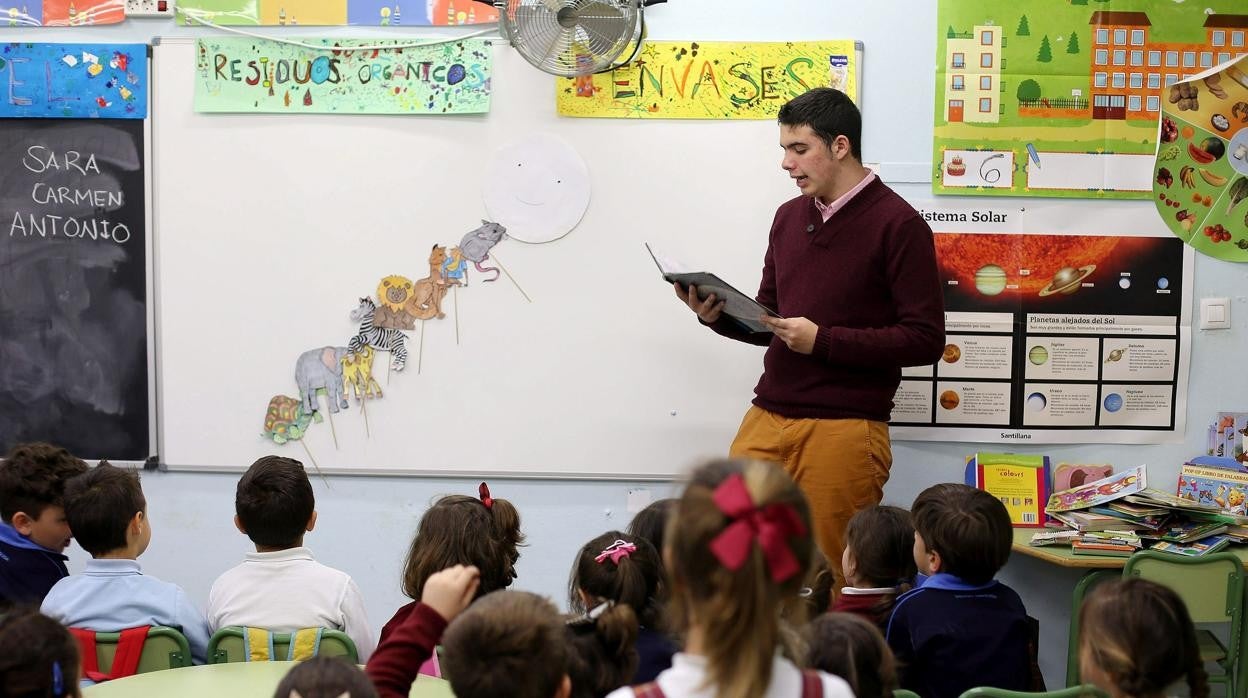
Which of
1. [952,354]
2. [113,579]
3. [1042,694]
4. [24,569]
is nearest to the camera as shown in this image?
[1042,694]

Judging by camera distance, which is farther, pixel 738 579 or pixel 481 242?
pixel 481 242

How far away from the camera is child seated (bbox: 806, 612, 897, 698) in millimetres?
1794

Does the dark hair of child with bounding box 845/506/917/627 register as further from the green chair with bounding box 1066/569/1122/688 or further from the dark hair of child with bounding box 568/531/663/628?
the green chair with bounding box 1066/569/1122/688

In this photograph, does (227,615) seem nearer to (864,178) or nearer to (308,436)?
(308,436)

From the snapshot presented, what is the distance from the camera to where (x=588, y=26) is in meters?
3.34

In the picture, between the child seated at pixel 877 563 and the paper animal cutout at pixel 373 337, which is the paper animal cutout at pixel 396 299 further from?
the child seated at pixel 877 563

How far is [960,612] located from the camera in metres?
2.38

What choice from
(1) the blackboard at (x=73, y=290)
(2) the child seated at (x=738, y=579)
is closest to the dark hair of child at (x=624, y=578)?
(2) the child seated at (x=738, y=579)

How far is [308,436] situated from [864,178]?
6.66 feet

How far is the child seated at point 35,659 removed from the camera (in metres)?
1.65

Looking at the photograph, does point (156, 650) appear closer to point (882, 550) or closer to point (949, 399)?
point (882, 550)

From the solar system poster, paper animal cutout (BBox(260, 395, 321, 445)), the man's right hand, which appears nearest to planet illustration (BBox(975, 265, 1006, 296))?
the solar system poster

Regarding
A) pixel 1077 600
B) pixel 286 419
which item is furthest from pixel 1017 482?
pixel 286 419

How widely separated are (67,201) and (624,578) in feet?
8.83
